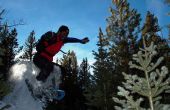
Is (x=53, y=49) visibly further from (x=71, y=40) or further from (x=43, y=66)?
(x=43, y=66)

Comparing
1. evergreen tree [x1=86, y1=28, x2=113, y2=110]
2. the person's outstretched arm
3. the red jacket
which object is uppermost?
the person's outstretched arm

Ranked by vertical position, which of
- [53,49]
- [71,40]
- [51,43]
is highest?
[71,40]

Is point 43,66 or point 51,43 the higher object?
point 51,43

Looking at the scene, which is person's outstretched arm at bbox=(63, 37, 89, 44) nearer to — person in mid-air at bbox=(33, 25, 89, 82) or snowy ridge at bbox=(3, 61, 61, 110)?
person in mid-air at bbox=(33, 25, 89, 82)

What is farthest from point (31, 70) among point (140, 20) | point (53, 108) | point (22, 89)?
point (140, 20)

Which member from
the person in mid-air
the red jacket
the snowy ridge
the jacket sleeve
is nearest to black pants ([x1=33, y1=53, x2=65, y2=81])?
the person in mid-air

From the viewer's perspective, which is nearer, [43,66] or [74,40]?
[74,40]

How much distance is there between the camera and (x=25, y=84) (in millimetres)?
18125

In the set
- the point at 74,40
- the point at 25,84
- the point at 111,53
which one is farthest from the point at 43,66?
the point at 111,53

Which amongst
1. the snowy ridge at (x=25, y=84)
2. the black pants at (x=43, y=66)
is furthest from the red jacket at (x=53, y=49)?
the snowy ridge at (x=25, y=84)

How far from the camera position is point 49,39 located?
1494 cm

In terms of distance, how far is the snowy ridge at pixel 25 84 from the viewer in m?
16.9

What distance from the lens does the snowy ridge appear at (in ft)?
55.4

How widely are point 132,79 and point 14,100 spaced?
14863 millimetres
